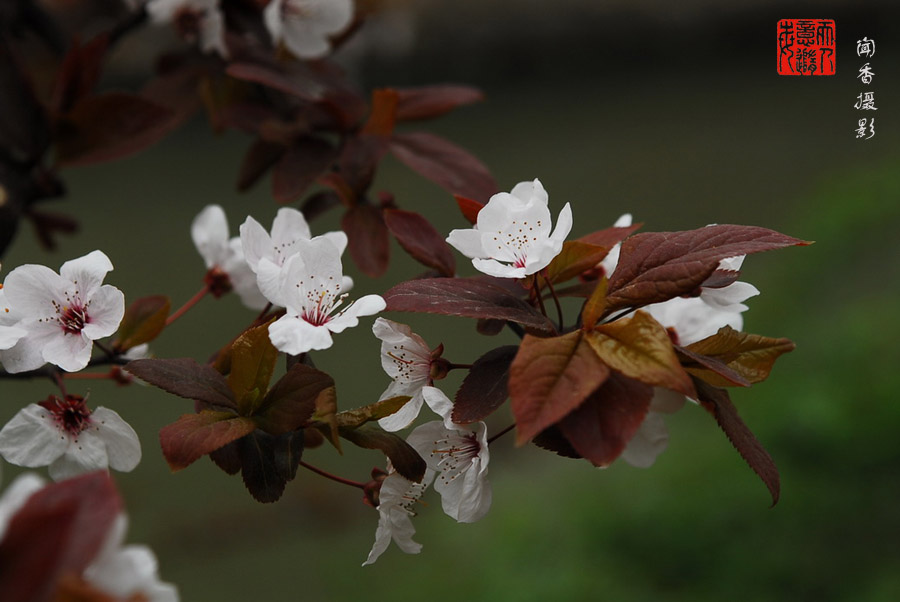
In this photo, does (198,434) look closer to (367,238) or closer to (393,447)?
(393,447)

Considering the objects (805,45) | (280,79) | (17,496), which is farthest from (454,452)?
(805,45)

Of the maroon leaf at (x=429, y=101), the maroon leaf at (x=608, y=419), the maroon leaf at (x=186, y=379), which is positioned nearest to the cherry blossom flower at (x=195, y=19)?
the maroon leaf at (x=429, y=101)

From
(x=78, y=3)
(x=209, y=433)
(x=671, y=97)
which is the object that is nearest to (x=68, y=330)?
(x=209, y=433)

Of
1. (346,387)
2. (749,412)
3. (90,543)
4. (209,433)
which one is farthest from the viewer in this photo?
(346,387)

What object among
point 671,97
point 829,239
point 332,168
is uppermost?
point 332,168

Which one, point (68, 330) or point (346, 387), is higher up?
point (68, 330)

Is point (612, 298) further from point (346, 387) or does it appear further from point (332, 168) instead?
point (346, 387)
